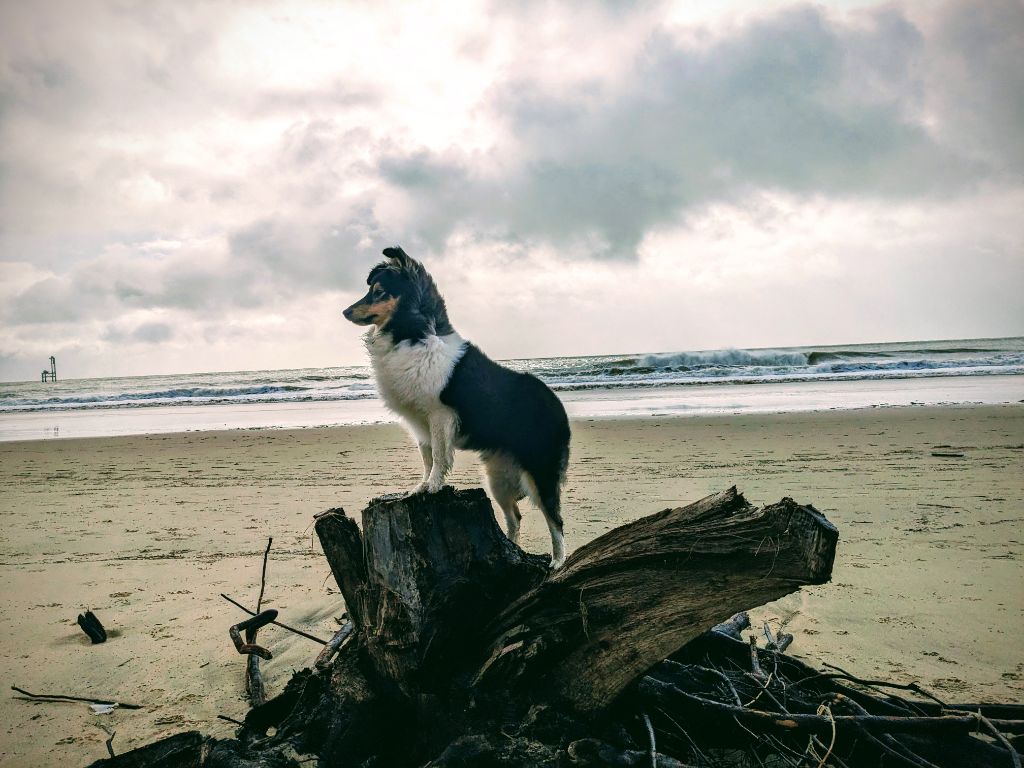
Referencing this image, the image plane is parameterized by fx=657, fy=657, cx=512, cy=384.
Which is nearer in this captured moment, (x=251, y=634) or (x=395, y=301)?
(x=251, y=634)

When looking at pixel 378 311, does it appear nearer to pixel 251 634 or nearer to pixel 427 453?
pixel 427 453

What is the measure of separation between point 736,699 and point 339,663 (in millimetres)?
1649

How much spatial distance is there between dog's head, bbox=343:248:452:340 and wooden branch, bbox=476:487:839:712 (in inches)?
82.9

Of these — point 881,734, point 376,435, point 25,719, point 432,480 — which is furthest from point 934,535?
point 376,435

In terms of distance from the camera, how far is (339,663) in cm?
288

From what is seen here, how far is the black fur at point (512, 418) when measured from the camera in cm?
426

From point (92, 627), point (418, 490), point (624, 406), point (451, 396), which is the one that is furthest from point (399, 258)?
point (624, 406)

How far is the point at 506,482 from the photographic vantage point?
4738 millimetres

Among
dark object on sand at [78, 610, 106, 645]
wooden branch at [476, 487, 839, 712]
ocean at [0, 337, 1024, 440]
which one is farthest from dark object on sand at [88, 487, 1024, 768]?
ocean at [0, 337, 1024, 440]

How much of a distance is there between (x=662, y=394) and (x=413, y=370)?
63.2ft

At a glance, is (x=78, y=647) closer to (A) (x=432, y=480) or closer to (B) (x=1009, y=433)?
(A) (x=432, y=480)

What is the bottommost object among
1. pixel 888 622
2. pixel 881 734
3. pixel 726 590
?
pixel 888 622

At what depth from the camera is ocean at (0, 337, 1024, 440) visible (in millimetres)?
18047

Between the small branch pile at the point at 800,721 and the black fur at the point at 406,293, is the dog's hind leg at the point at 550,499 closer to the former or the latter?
the black fur at the point at 406,293
